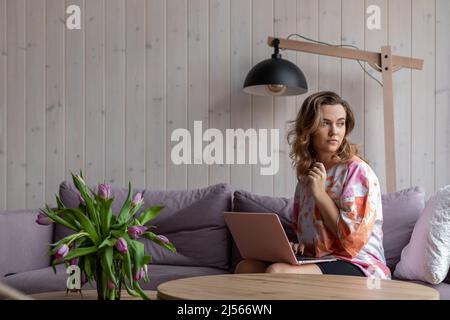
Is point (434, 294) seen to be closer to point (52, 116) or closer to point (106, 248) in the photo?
point (106, 248)

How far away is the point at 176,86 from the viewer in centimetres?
333

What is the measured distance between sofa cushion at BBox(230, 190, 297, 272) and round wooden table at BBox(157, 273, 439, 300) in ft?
3.21

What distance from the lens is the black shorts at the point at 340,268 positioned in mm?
1966

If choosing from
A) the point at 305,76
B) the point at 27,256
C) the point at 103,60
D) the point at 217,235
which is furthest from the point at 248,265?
the point at 103,60

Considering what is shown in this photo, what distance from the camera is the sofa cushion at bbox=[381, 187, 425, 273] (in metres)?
2.52

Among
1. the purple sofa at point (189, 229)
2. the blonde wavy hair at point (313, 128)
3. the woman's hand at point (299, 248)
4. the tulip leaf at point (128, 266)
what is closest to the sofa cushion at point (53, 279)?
the purple sofa at point (189, 229)

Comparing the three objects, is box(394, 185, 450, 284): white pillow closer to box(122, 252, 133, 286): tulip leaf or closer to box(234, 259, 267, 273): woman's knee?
box(234, 259, 267, 273): woman's knee

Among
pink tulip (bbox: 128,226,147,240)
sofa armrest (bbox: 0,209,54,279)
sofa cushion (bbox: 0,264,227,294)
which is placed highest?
pink tulip (bbox: 128,226,147,240)

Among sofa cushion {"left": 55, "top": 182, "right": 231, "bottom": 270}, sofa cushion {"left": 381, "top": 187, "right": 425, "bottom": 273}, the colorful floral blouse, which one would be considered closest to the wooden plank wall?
sofa cushion {"left": 55, "top": 182, "right": 231, "bottom": 270}

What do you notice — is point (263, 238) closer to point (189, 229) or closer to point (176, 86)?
point (189, 229)

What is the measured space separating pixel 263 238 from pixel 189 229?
0.94 meters

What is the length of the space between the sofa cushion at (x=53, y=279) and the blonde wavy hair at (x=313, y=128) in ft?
2.25

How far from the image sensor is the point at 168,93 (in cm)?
334
